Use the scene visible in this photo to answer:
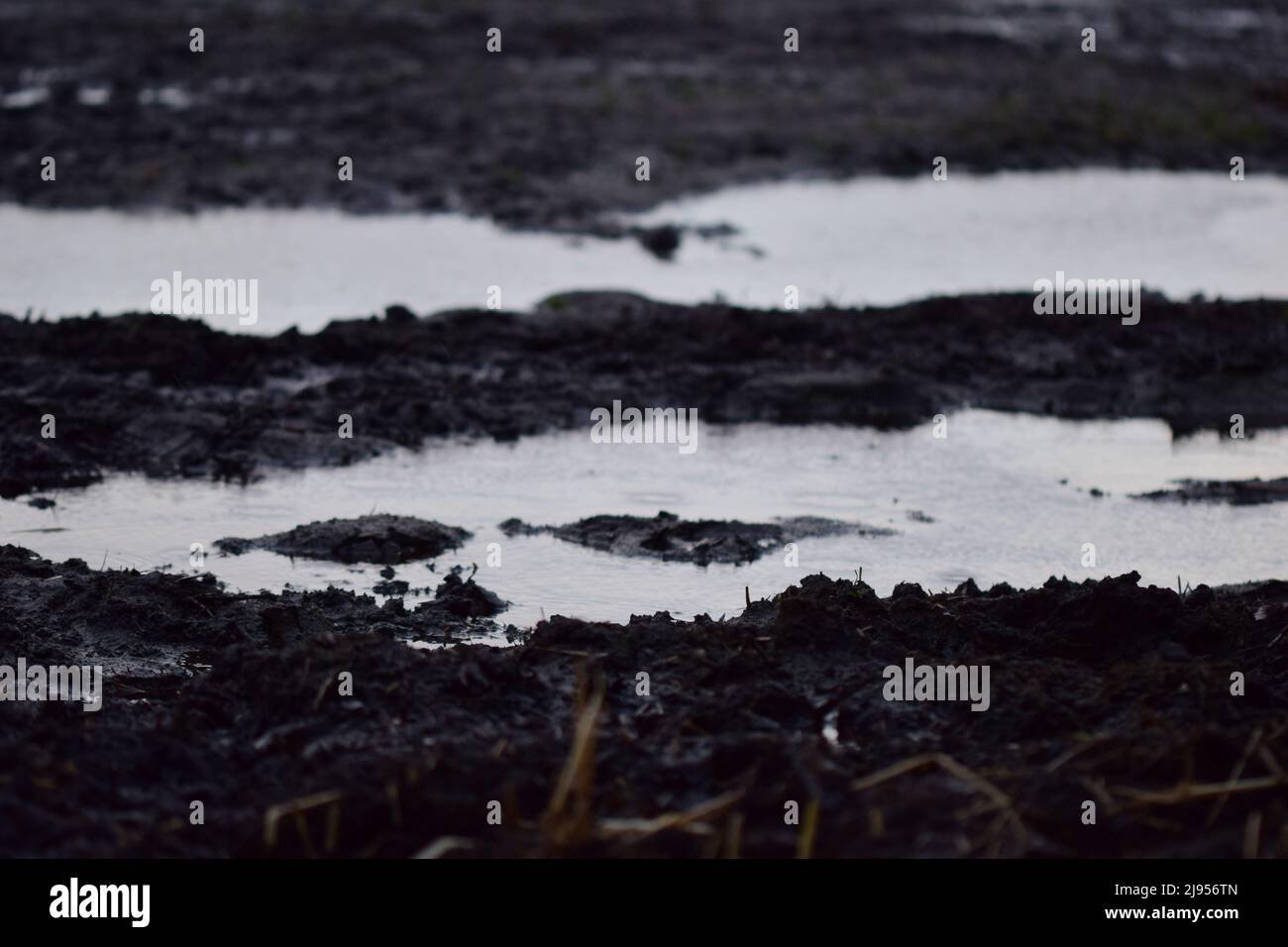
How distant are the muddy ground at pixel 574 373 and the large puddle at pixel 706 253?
154 cm

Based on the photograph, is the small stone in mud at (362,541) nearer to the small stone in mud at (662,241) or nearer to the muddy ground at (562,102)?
the small stone in mud at (662,241)

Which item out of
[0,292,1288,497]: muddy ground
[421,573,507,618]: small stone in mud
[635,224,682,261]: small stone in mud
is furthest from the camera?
[635,224,682,261]: small stone in mud

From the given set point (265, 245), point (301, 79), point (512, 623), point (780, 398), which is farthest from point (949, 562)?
point (301, 79)

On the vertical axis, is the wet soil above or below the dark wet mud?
below

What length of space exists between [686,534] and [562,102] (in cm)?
1878

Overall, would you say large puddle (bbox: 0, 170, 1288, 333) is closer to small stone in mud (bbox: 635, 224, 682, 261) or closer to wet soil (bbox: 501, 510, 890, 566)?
small stone in mud (bbox: 635, 224, 682, 261)

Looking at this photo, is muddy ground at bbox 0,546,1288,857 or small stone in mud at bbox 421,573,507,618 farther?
small stone in mud at bbox 421,573,507,618

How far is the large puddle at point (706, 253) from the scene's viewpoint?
17.8m

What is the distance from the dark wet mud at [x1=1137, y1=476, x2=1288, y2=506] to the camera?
1198cm

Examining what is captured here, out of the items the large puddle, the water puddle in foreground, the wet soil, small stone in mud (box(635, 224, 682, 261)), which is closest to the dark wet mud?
the water puddle in foreground

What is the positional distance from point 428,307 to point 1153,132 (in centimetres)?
1623

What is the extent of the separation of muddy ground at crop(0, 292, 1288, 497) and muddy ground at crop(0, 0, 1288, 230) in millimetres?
5561

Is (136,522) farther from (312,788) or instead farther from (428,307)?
(428,307)

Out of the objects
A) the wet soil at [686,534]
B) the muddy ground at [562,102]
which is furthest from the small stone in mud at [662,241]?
the wet soil at [686,534]
